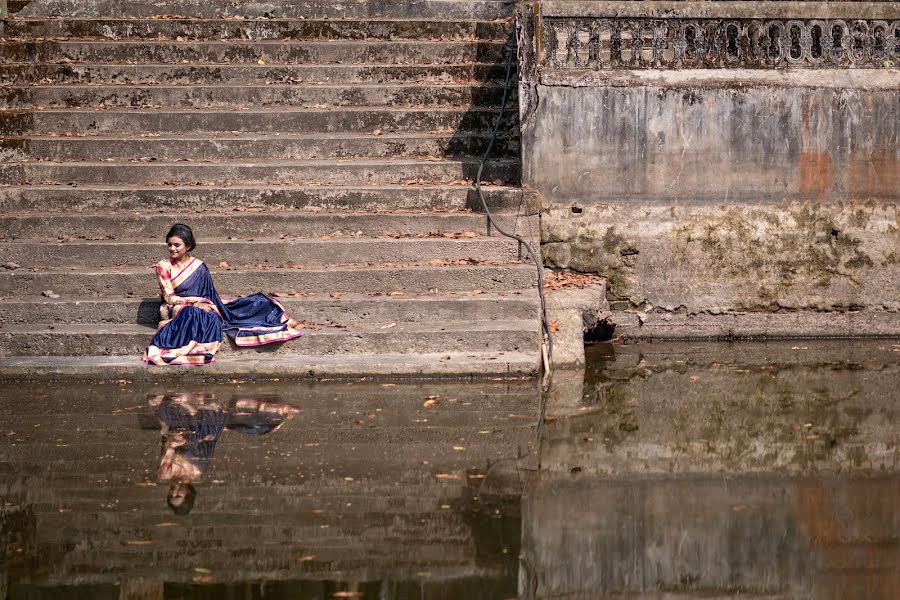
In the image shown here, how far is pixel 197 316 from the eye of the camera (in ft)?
34.2

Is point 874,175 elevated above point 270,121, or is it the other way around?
point 270,121

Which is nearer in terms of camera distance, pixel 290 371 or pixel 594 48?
pixel 290 371

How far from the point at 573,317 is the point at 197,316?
3.28m

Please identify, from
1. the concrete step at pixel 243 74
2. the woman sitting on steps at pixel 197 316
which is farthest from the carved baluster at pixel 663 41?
the woman sitting on steps at pixel 197 316

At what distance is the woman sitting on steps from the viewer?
1030 cm

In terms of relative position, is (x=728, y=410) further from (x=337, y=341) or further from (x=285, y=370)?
(x=285, y=370)

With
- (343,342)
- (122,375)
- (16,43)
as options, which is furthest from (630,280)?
(16,43)

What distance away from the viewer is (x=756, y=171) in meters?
12.4

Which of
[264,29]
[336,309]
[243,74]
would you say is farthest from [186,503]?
[264,29]

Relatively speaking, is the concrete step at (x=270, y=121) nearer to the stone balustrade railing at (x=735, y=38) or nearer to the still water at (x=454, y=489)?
the stone balustrade railing at (x=735, y=38)

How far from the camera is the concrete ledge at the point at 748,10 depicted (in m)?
12.4

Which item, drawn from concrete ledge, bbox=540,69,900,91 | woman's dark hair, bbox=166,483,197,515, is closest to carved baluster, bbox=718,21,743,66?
concrete ledge, bbox=540,69,900,91

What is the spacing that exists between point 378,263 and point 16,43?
18.4ft

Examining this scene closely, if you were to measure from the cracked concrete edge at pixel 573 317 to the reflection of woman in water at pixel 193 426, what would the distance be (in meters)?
2.73
